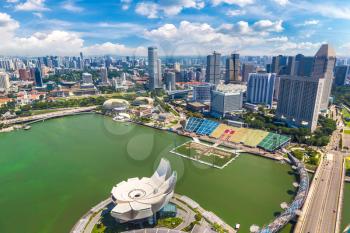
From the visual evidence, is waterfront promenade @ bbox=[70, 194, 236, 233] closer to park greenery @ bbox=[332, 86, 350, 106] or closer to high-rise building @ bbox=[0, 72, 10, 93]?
park greenery @ bbox=[332, 86, 350, 106]

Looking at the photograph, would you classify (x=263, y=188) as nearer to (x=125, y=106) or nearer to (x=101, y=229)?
(x=101, y=229)

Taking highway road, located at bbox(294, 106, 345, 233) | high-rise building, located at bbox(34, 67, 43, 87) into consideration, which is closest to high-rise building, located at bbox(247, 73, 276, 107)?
highway road, located at bbox(294, 106, 345, 233)

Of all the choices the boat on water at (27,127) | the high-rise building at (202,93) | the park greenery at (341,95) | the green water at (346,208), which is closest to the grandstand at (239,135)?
the green water at (346,208)

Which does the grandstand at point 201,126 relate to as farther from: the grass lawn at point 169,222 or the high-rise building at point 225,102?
the grass lawn at point 169,222

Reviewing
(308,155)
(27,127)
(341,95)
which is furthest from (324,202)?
(341,95)

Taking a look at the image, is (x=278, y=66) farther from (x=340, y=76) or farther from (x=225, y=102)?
(x=225, y=102)

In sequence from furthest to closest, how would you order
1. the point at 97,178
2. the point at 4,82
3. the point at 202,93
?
the point at 4,82 → the point at 202,93 → the point at 97,178

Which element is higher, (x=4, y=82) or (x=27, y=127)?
(x=4, y=82)
